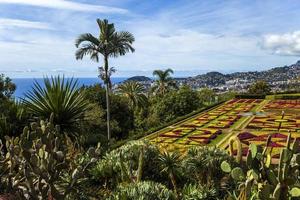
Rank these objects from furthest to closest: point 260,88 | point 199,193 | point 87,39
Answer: point 260,88 < point 87,39 < point 199,193

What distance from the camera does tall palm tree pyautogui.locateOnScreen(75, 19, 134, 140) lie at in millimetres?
30578

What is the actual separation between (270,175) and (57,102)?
778cm

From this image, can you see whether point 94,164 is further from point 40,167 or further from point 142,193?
point 40,167

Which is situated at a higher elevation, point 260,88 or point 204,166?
point 204,166

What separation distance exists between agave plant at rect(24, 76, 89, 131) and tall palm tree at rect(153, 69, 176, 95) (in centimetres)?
4748

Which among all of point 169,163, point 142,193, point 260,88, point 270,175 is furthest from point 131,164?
point 260,88

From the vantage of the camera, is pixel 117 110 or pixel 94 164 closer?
pixel 94 164

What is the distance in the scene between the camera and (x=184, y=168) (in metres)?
12.1

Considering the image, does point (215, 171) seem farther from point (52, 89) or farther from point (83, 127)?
point (52, 89)

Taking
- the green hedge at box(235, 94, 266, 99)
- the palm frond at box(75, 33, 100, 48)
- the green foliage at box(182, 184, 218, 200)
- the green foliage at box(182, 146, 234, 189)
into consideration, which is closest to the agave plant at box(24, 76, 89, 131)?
the green foliage at box(182, 146, 234, 189)

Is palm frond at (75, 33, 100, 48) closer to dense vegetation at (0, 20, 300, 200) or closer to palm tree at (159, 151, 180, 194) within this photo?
dense vegetation at (0, 20, 300, 200)

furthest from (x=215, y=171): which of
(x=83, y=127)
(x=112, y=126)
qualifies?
(x=112, y=126)

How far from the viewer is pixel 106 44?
30672mm

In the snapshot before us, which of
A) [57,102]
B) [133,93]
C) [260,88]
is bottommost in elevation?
[260,88]
